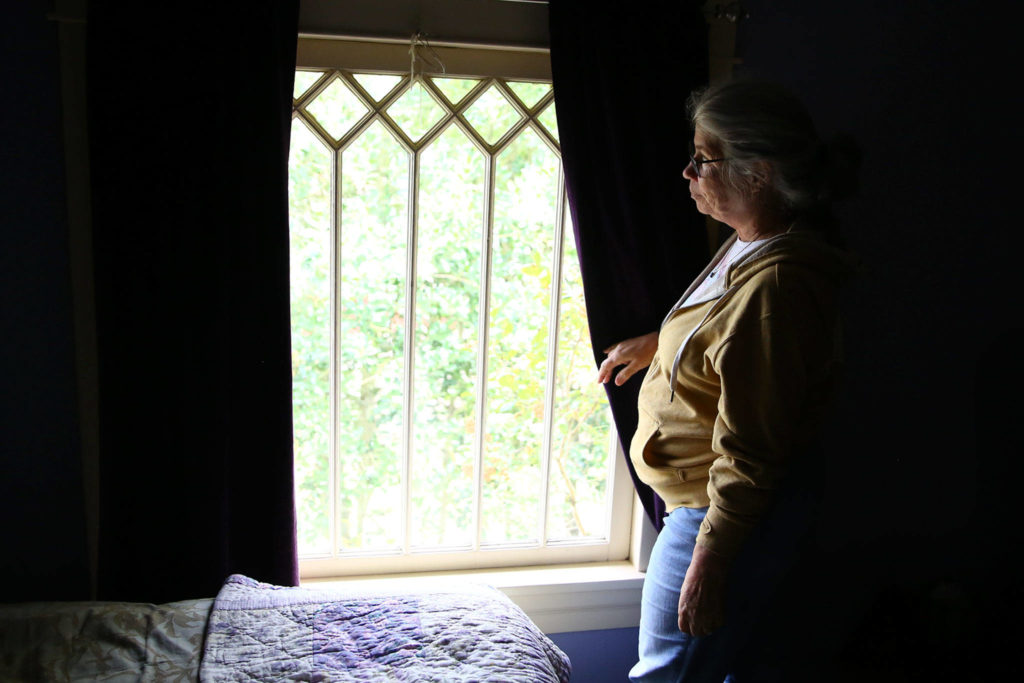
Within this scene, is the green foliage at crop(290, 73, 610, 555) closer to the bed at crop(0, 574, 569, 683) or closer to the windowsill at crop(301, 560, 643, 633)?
the windowsill at crop(301, 560, 643, 633)

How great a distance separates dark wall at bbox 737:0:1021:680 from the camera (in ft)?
6.36

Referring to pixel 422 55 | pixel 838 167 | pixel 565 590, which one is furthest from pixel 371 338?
pixel 838 167

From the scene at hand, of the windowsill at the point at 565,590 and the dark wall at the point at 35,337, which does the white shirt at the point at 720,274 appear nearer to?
the windowsill at the point at 565,590

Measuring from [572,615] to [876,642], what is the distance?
0.81 metres

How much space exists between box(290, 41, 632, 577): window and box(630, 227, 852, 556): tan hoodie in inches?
28.1

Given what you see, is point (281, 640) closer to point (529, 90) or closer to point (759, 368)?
point (759, 368)

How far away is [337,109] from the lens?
1.77 meters

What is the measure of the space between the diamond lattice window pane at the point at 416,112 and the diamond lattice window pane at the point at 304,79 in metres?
0.18

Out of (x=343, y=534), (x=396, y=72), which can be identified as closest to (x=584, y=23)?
(x=396, y=72)

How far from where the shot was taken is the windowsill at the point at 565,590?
201 centimetres

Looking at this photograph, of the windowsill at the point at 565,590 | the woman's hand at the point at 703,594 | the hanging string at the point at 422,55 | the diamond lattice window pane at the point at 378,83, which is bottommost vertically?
the windowsill at the point at 565,590

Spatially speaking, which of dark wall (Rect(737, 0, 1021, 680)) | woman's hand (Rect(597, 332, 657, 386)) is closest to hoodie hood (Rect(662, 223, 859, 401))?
woman's hand (Rect(597, 332, 657, 386))

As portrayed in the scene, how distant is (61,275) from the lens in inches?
65.2

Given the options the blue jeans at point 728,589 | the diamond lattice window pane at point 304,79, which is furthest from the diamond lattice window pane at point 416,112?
the blue jeans at point 728,589
